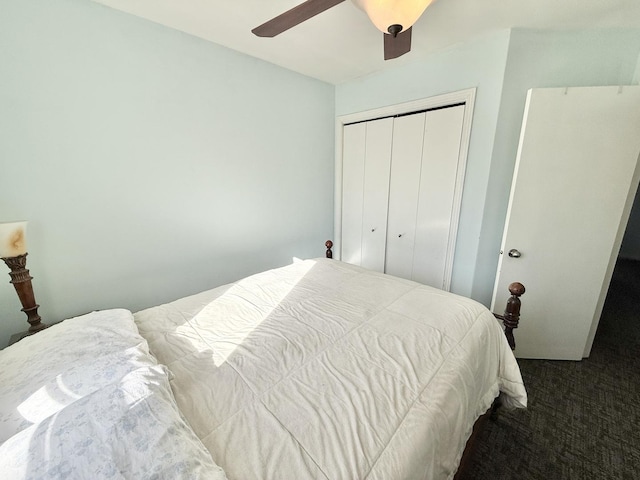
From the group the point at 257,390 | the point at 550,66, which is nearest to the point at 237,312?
the point at 257,390

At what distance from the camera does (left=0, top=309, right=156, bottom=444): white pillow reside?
717 mm

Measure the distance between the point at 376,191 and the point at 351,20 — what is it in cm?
149

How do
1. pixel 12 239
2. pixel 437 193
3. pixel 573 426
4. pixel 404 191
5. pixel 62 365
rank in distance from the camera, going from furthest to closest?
1. pixel 404 191
2. pixel 437 193
3. pixel 573 426
4. pixel 12 239
5. pixel 62 365

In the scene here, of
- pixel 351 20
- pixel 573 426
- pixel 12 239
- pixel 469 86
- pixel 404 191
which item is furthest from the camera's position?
pixel 404 191

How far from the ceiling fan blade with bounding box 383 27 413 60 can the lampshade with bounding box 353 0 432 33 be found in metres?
0.26

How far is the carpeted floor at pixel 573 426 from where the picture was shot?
4.19 feet

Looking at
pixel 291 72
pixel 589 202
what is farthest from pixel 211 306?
pixel 589 202

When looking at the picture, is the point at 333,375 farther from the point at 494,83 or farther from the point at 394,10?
the point at 494,83

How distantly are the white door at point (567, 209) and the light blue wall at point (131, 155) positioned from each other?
78.6 inches

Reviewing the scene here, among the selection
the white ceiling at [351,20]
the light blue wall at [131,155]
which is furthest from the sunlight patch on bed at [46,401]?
the white ceiling at [351,20]

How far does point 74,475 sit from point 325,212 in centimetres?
274

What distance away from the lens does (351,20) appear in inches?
64.4

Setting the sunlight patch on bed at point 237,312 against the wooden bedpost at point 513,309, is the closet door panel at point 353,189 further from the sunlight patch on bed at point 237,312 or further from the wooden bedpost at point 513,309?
the wooden bedpost at point 513,309

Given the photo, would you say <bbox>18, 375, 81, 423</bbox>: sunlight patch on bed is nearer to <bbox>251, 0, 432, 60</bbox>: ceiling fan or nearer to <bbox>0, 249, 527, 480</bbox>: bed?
<bbox>0, 249, 527, 480</bbox>: bed
